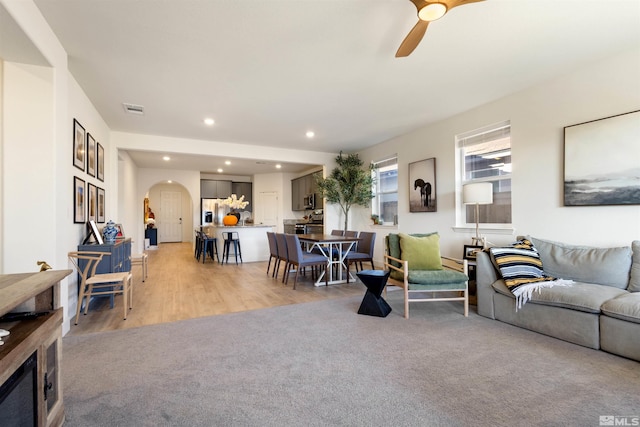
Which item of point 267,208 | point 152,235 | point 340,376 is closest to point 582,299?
point 340,376

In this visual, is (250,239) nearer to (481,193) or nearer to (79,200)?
(79,200)

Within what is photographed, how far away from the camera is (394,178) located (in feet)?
20.2

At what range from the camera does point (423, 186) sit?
17.1 ft

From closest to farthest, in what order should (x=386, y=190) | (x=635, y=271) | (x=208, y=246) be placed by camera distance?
(x=635, y=271) < (x=386, y=190) < (x=208, y=246)

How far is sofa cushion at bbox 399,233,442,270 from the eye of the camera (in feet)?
11.7

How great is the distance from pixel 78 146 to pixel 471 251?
4.94 metres

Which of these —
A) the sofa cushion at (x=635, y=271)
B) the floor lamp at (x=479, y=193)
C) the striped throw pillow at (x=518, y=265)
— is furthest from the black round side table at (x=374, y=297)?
the sofa cushion at (x=635, y=271)

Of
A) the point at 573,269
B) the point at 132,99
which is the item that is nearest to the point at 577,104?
the point at 573,269

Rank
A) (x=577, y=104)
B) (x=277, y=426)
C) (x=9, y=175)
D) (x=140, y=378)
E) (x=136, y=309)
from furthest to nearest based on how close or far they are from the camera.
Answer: (x=136, y=309), (x=577, y=104), (x=9, y=175), (x=140, y=378), (x=277, y=426)

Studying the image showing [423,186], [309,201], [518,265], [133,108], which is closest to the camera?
[518,265]

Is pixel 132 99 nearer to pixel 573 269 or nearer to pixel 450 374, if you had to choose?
pixel 450 374

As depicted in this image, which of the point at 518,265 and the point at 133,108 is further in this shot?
the point at 133,108

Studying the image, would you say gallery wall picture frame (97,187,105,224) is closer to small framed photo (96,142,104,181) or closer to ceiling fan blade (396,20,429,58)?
small framed photo (96,142,104,181)

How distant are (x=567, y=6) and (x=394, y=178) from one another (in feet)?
13.2
